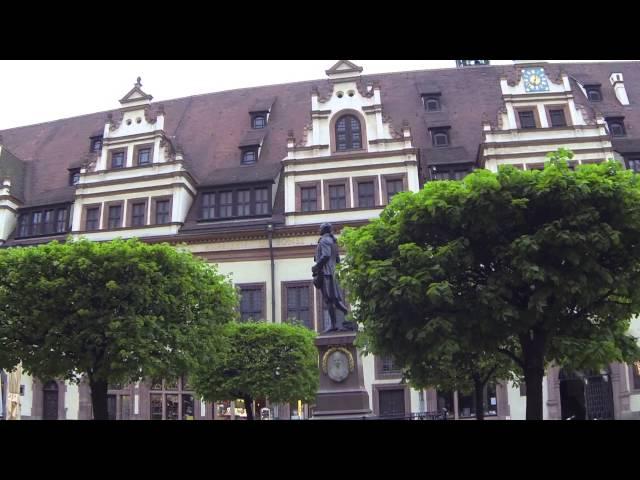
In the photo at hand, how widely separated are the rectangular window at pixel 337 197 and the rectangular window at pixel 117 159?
12.0m

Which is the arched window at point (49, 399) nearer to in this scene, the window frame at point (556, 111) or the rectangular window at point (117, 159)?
the rectangular window at point (117, 159)

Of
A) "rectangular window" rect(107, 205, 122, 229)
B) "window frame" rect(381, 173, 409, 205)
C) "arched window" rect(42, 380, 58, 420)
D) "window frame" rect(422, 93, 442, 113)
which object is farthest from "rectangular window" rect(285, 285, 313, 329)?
"window frame" rect(422, 93, 442, 113)

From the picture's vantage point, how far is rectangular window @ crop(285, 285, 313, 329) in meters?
29.9

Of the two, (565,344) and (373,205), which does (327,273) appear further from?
(373,205)

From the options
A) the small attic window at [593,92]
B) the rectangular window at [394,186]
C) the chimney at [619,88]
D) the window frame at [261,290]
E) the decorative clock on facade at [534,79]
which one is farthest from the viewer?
the small attic window at [593,92]

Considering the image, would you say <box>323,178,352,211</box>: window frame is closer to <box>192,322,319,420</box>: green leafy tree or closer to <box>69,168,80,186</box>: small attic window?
<box>192,322,319,420</box>: green leafy tree

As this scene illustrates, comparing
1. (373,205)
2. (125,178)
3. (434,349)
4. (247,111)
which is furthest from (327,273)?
(247,111)

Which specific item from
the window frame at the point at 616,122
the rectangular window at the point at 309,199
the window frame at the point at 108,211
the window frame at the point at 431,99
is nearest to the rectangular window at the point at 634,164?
the window frame at the point at 616,122

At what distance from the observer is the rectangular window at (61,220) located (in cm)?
3450

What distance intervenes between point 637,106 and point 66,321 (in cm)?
3259

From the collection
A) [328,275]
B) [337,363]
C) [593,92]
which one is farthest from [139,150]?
[593,92]

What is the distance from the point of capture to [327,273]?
17.5 metres

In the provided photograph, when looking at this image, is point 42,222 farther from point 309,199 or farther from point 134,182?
point 309,199

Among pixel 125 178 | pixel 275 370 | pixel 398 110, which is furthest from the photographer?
pixel 398 110
